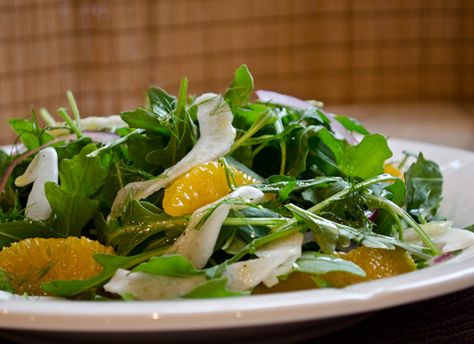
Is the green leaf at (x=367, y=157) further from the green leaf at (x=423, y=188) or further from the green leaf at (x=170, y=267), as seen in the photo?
the green leaf at (x=170, y=267)

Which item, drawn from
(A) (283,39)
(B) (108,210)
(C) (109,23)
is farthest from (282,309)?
(A) (283,39)

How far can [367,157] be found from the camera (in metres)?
1.18

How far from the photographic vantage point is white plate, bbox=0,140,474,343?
71 cm

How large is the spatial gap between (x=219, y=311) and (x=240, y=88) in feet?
1.81

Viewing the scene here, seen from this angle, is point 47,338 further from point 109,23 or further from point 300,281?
point 109,23

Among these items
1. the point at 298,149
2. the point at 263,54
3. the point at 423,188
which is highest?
the point at 298,149

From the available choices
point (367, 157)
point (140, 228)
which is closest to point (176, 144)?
point (140, 228)

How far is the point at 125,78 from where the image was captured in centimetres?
348

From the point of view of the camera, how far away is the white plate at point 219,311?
27.8 inches

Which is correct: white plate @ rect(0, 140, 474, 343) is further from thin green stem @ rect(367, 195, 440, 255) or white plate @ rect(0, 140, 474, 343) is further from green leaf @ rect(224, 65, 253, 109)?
green leaf @ rect(224, 65, 253, 109)

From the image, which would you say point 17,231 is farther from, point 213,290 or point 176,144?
point 213,290

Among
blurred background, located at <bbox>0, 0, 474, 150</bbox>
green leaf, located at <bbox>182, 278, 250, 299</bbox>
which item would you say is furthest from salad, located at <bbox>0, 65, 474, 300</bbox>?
blurred background, located at <bbox>0, 0, 474, 150</bbox>

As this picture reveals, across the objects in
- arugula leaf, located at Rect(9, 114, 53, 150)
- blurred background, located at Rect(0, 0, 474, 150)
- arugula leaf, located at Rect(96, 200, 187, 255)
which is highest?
arugula leaf, located at Rect(9, 114, 53, 150)

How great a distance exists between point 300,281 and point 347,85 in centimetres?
296
